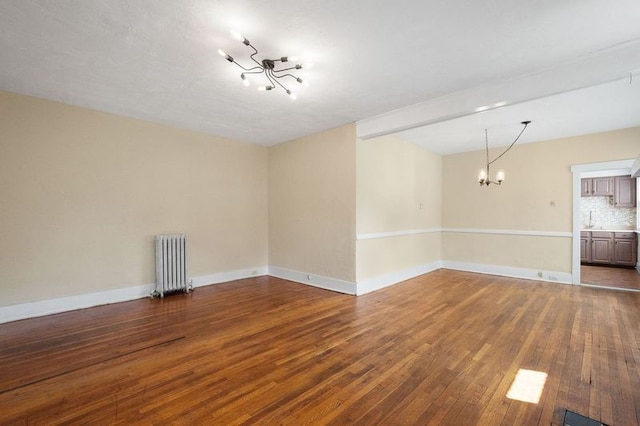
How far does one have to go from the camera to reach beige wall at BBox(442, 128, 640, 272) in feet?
16.9

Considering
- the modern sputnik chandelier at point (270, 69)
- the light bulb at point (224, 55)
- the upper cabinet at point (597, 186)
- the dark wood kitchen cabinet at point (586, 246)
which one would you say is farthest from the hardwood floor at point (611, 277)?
the light bulb at point (224, 55)

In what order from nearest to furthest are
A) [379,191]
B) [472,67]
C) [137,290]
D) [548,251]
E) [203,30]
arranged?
[203,30], [472,67], [137,290], [379,191], [548,251]

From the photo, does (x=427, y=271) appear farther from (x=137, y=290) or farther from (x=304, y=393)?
(x=137, y=290)

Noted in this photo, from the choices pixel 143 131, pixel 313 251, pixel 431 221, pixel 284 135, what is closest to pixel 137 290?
pixel 143 131

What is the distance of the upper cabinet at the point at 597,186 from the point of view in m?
7.08

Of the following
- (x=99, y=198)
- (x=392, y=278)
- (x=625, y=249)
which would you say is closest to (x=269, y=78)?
A: (x=99, y=198)

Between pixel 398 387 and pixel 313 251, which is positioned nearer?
pixel 398 387

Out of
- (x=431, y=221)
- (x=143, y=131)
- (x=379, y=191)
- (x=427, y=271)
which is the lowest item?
(x=427, y=271)

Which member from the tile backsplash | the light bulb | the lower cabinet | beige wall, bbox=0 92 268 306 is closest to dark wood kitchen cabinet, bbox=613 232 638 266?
the lower cabinet

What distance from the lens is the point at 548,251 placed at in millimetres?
5496

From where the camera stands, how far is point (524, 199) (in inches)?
229

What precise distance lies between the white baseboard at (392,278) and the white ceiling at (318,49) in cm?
276

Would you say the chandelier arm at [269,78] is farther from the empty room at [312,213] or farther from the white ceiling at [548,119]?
the white ceiling at [548,119]

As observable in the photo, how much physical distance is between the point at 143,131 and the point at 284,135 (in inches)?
90.5
